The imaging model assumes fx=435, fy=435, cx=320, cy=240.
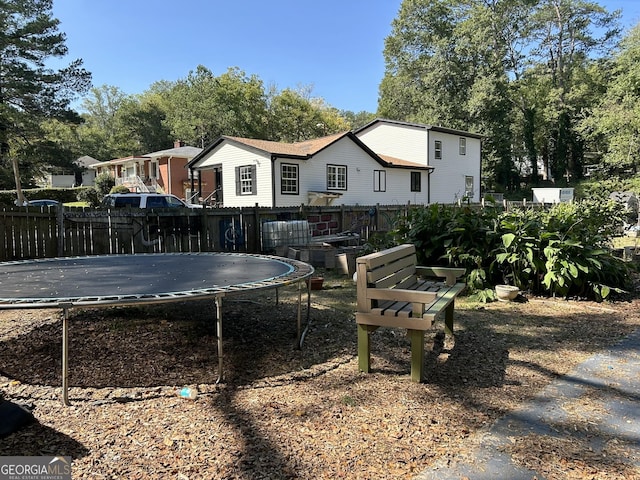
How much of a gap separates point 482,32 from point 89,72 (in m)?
28.6

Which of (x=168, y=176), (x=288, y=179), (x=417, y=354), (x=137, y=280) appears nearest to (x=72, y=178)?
(x=168, y=176)

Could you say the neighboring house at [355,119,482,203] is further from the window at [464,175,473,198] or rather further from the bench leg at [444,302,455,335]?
the bench leg at [444,302,455,335]

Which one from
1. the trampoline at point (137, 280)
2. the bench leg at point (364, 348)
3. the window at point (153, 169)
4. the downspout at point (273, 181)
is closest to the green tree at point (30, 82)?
the downspout at point (273, 181)

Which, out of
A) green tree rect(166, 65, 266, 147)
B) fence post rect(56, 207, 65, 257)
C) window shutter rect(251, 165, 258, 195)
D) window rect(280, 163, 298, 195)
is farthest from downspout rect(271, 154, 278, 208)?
green tree rect(166, 65, 266, 147)

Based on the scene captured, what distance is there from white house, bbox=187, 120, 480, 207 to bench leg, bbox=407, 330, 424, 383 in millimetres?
16296

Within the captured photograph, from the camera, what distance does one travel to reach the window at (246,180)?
20.3 metres

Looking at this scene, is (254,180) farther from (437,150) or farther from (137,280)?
(137,280)

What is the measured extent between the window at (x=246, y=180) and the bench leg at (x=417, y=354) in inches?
694

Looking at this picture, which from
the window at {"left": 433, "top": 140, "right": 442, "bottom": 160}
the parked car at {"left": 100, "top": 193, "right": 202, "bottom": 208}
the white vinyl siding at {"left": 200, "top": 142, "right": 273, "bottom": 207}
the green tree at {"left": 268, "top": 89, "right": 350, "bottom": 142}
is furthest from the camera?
the green tree at {"left": 268, "top": 89, "right": 350, "bottom": 142}

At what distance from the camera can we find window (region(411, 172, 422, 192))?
26.2 meters

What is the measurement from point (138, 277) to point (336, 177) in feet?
59.3

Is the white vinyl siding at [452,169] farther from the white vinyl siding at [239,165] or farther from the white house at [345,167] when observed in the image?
the white vinyl siding at [239,165]

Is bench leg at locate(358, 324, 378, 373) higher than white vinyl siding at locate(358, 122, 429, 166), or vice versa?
white vinyl siding at locate(358, 122, 429, 166)

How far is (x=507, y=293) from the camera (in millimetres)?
6125
